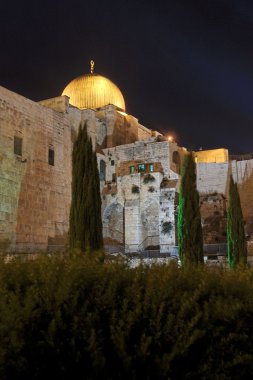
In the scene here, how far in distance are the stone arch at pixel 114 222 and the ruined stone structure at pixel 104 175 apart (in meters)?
0.08

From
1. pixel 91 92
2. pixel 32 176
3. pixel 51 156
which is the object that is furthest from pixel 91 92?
pixel 32 176

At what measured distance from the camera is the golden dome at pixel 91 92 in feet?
131

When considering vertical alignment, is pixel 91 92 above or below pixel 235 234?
above

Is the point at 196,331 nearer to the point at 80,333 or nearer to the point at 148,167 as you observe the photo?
the point at 80,333

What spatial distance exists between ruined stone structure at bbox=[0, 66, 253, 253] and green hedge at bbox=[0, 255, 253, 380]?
19.5m

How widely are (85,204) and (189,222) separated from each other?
5.91m

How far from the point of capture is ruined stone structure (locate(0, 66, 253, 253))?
25.9 m

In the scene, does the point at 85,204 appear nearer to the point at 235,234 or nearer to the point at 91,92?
the point at 235,234

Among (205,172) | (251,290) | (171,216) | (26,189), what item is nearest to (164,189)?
(171,216)

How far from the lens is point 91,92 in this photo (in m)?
40.2

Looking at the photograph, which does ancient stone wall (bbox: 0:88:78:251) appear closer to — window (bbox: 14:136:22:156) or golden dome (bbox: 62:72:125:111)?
window (bbox: 14:136:22:156)

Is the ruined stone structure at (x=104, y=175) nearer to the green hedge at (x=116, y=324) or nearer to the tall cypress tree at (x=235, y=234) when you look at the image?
the tall cypress tree at (x=235, y=234)

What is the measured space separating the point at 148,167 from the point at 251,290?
96.2ft

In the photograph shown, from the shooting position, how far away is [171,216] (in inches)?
1248
